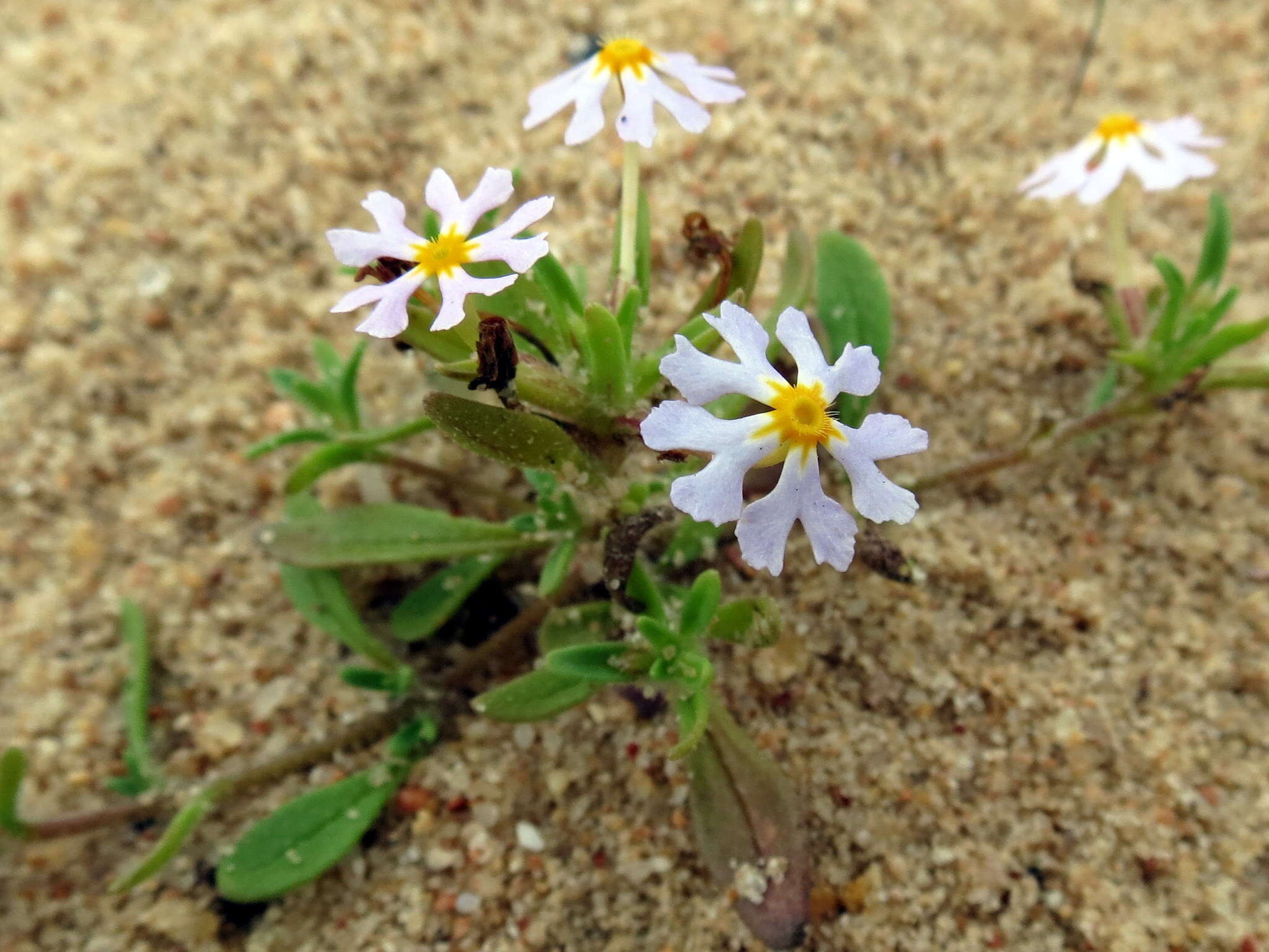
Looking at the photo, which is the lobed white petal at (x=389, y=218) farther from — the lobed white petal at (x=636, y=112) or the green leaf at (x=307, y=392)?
the green leaf at (x=307, y=392)

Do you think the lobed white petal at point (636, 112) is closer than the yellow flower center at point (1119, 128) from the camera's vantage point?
Yes

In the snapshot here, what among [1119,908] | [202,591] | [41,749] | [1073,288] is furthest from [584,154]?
[1119,908]

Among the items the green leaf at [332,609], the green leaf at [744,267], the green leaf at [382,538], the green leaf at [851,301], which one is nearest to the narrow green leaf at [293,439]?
the green leaf at [382,538]

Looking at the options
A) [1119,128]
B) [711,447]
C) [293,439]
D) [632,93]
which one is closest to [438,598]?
[293,439]

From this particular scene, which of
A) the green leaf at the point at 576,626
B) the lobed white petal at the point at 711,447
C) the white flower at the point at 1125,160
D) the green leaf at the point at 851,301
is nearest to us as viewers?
the lobed white petal at the point at 711,447

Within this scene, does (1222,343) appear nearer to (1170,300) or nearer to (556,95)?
(1170,300)

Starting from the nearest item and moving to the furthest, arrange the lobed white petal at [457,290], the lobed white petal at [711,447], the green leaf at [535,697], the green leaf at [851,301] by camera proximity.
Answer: the lobed white petal at [711,447]
the lobed white petal at [457,290]
the green leaf at [535,697]
the green leaf at [851,301]
